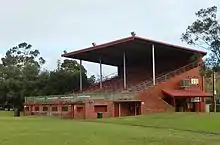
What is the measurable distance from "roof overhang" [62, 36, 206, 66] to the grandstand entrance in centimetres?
911

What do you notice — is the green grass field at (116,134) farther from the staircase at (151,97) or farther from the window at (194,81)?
the window at (194,81)

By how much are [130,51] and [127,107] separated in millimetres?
15821

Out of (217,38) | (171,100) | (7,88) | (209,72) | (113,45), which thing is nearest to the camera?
(217,38)

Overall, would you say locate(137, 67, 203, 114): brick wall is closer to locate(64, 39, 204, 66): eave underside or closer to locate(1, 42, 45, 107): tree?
locate(64, 39, 204, 66): eave underside

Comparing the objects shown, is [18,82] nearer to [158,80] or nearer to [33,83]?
[33,83]

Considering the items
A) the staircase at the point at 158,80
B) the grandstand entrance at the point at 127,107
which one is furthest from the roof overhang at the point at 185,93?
the grandstand entrance at the point at 127,107

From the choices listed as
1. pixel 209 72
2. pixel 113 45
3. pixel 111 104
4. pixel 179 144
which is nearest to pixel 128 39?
pixel 113 45

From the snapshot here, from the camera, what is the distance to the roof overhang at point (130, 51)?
6381 cm

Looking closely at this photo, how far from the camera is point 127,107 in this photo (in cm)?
5844

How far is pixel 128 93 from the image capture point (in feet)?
190

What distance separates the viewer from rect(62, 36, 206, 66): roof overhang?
63.8m

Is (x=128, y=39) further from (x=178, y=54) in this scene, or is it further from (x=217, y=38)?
(x=217, y=38)

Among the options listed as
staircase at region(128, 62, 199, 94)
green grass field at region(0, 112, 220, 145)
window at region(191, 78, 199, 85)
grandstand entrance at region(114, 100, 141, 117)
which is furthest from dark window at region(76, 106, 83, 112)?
green grass field at region(0, 112, 220, 145)

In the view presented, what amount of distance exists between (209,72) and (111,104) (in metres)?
31.2
